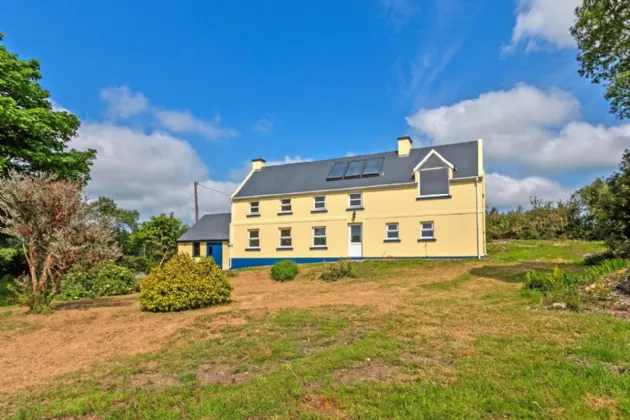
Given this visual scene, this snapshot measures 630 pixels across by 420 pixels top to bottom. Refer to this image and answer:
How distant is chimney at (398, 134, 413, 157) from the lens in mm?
25766

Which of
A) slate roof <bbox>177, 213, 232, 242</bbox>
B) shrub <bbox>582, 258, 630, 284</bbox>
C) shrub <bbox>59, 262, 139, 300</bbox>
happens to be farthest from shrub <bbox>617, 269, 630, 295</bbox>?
slate roof <bbox>177, 213, 232, 242</bbox>

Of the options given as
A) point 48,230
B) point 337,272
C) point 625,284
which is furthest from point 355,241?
point 48,230

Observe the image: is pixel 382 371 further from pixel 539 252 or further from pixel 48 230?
pixel 539 252

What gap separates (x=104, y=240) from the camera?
34.0 feet

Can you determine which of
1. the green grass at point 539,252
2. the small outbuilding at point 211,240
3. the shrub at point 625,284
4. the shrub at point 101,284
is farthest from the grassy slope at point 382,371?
the small outbuilding at point 211,240

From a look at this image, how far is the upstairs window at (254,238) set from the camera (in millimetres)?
27766

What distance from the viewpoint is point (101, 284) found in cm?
1697

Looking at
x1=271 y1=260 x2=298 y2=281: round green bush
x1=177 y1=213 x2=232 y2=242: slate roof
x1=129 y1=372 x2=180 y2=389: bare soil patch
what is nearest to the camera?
x1=129 y1=372 x2=180 y2=389: bare soil patch

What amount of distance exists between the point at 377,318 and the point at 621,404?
14.8ft

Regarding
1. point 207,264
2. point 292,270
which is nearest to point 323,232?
point 292,270

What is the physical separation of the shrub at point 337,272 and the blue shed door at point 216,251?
1315 centimetres

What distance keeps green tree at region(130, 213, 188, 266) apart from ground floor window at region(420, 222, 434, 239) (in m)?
20.3

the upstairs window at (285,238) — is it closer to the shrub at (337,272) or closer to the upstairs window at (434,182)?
the shrub at (337,272)

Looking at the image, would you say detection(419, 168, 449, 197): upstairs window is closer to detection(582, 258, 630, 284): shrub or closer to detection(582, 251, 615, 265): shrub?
detection(582, 251, 615, 265): shrub
